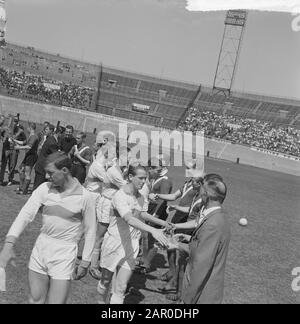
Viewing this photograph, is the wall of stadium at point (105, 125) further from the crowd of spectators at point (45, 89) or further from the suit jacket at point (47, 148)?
the suit jacket at point (47, 148)

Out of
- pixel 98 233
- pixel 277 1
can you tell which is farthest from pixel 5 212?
pixel 277 1

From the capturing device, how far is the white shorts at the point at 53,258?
4648 mm

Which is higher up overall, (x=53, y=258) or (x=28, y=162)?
(x=53, y=258)

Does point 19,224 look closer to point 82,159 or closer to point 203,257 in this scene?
point 203,257

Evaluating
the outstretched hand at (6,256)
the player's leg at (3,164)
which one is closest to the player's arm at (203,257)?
the outstretched hand at (6,256)

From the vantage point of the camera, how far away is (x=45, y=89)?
207ft

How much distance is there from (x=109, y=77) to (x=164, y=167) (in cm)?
6883

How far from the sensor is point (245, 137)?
61500 mm

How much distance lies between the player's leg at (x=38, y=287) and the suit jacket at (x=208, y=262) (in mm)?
1394

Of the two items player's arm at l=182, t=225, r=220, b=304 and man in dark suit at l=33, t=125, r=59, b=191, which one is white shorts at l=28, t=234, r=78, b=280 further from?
man in dark suit at l=33, t=125, r=59, b=191

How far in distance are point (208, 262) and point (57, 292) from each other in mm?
1510

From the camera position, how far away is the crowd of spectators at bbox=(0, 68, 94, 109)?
195ft

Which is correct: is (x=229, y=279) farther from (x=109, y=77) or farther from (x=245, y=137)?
(x=109, y=77)

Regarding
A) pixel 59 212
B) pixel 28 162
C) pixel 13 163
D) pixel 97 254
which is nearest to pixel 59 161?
pixel 59 212
